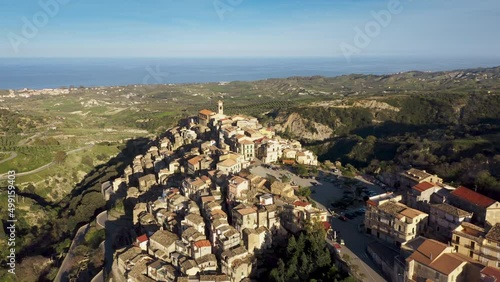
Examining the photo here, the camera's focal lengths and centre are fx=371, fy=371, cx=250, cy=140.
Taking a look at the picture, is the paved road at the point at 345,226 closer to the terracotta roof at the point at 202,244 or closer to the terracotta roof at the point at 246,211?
the terracotta roof at the point at 246,211

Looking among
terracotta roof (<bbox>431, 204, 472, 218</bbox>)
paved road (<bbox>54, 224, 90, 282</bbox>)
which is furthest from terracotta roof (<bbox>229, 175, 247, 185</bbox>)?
paved road (<bbox>54, 224, 90, 282</bbox>)

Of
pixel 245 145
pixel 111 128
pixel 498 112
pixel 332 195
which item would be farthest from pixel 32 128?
pixel 498 112

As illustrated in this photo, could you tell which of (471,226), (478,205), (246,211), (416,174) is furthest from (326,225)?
(416,174)

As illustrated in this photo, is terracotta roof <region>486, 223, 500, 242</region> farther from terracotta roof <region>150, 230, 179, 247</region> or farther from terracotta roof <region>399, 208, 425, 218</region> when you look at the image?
terracotta roof <region>150, 230, 179, 247</region>

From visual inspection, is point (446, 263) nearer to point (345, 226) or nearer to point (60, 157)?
point (345, 226)

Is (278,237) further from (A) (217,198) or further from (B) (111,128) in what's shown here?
(B) (111,128)
